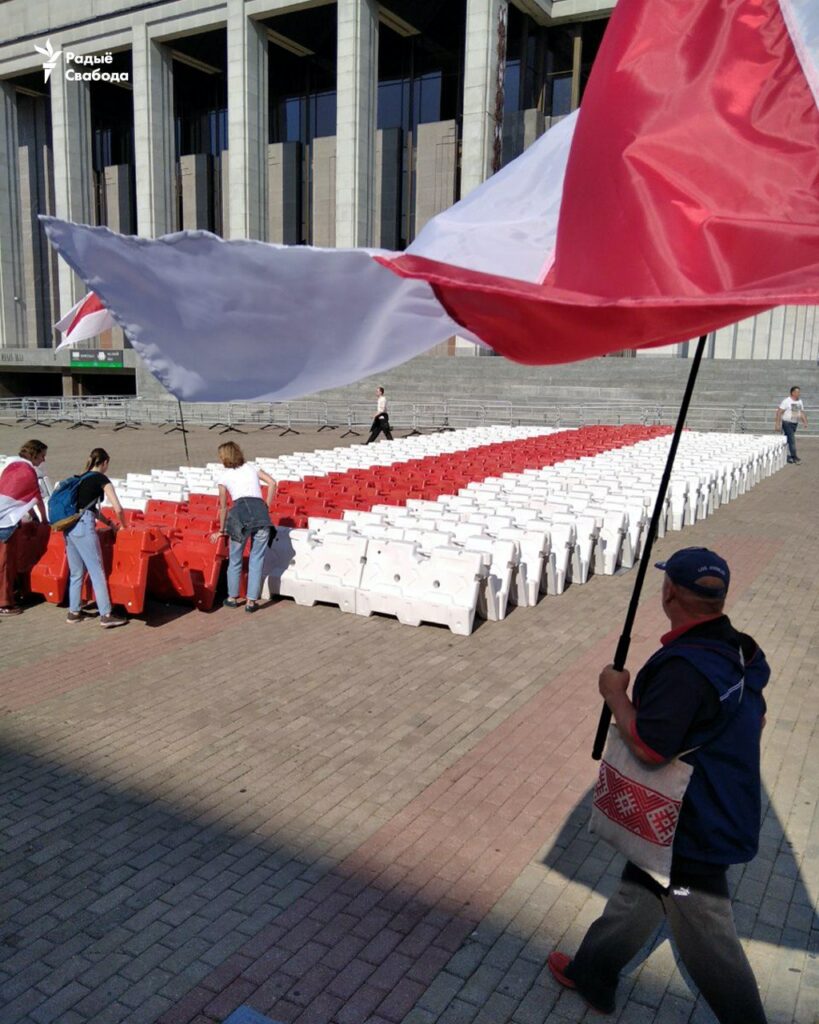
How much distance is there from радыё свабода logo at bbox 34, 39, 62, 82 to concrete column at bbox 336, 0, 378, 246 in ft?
60.0

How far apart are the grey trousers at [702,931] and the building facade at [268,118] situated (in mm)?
38831

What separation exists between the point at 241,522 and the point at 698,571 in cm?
606

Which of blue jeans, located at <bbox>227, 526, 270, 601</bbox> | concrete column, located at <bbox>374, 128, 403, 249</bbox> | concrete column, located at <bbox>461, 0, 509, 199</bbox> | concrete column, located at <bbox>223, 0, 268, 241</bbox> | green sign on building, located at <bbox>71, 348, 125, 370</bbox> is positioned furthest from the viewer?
concrete column, located at <bbox>374, 128, 403, 249</bbox>

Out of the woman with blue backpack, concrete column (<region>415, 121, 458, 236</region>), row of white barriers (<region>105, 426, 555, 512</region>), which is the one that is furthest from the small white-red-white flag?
concrete column (<region>415, 121, 458, 236</region>)

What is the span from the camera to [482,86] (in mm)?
39000

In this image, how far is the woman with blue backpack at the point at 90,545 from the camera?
7.75 metres

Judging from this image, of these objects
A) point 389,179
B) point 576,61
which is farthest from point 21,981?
point 389,179

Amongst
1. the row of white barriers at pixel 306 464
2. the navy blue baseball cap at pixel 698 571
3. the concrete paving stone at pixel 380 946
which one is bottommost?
the concrete paving stone at pixel 380 946

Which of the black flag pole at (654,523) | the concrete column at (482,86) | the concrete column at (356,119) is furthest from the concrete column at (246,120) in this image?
the black flag pole at (654,523)

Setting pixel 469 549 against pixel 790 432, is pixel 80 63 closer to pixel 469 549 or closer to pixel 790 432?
pixel 790 432

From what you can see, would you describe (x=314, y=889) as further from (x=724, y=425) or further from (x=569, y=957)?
(x=724, y=425)

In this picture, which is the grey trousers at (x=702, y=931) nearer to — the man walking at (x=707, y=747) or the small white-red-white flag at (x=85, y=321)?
the man walking at (x=707, y=747)

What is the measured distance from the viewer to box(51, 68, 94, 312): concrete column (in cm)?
4853

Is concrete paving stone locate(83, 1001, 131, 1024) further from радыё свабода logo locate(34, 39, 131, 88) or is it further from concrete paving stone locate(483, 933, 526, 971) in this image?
радыё свабода logo locate(34, 39, 131, 88)
